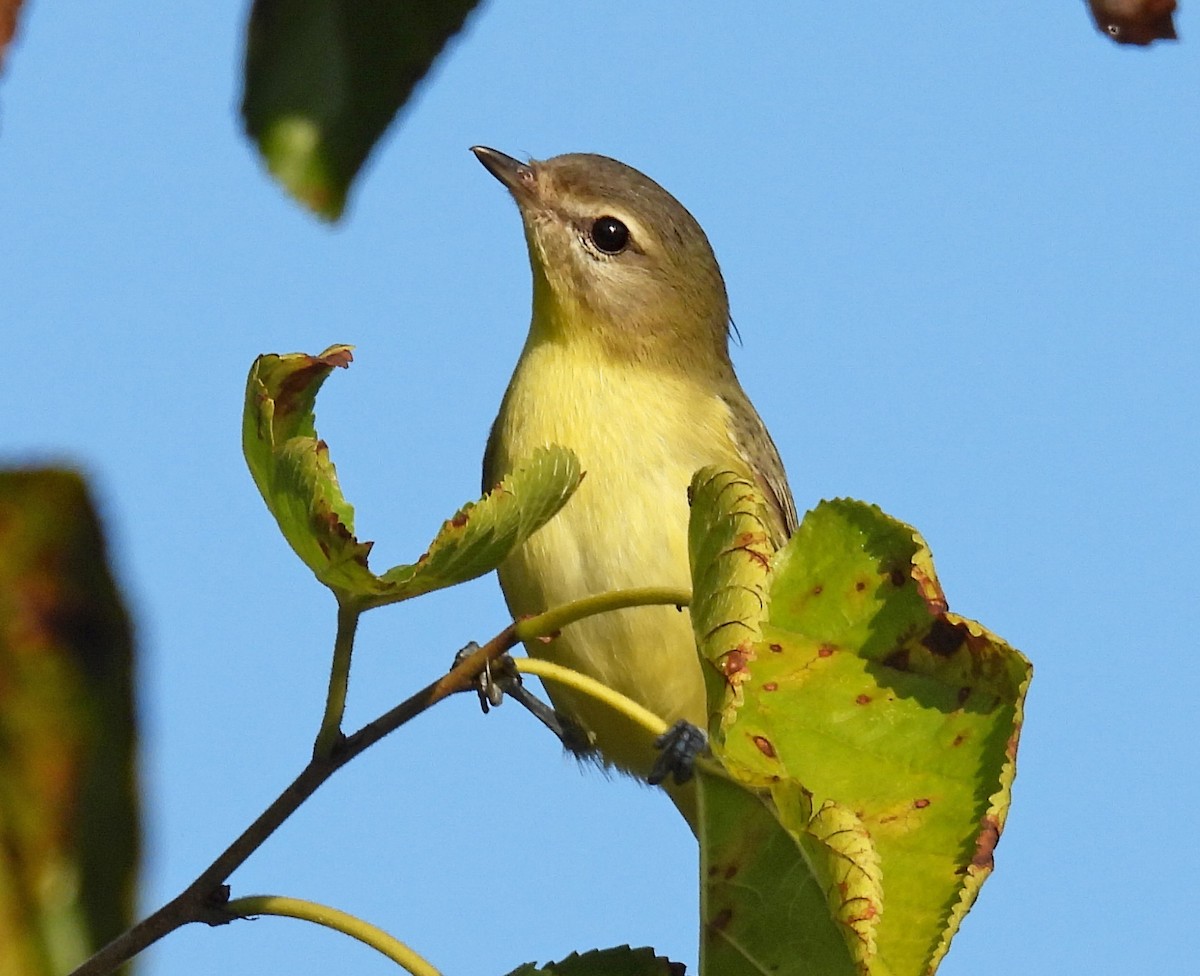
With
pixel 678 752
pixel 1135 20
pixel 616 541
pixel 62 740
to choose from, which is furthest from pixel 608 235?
pixel 62 740

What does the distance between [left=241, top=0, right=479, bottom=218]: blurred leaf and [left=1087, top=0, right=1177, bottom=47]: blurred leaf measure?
2.52ft

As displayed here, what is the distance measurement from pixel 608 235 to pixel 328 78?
4.90 metres

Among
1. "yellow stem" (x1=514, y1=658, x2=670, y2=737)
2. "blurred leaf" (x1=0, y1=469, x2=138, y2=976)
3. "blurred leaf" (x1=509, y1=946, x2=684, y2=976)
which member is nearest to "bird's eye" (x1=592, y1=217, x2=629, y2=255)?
"blurred leaf" (x1=509, y1=946, x2=684, y2=976)

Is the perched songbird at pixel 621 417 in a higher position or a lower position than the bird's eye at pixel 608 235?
lower

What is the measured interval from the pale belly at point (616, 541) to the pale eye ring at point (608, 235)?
75cm

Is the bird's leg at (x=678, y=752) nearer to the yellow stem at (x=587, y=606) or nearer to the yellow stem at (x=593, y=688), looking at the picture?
the yellow stem at (x=593, y=688)

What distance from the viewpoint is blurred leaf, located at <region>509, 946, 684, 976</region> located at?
2537 mm

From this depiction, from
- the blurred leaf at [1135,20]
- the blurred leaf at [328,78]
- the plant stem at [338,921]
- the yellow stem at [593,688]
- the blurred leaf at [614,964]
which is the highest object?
the blurred leaf at [1135,20]

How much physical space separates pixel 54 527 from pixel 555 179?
534cm

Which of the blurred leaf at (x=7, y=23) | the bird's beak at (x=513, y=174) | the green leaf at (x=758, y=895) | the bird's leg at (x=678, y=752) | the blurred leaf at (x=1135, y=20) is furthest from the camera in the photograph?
the bird's beak at (x=513, y=174)

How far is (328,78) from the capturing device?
1854mm

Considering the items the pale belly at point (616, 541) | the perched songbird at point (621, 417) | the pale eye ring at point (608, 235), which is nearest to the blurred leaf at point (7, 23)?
the perched songbird at point (621, 417)

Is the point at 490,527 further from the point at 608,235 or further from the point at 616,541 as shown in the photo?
the point at 608,235

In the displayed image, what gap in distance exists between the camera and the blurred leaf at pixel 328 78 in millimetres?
1794
